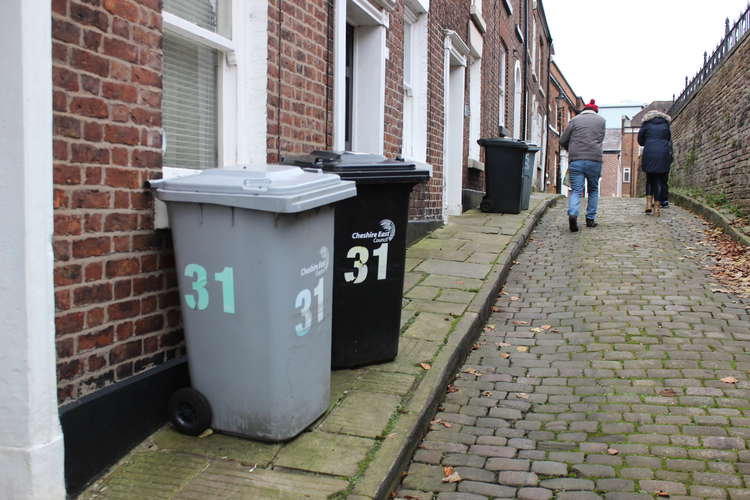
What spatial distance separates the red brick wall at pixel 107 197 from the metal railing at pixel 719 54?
40.4 ft

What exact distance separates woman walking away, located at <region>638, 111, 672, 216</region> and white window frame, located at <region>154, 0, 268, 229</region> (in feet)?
32.6

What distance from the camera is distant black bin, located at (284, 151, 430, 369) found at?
169 inches

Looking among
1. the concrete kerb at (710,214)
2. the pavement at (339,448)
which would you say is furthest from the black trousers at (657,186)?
the pavement at (339,448)

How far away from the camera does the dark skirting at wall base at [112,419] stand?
2.99 metres

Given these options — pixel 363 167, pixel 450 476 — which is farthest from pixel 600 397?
pixel 363 167

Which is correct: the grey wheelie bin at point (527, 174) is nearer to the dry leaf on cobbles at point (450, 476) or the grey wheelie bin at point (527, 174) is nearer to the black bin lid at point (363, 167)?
the black bin lid at point (363, 167)

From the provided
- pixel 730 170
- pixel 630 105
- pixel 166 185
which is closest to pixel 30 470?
pixel 166 185

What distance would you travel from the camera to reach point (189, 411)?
3.55 metres

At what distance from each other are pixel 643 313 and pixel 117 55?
5.03 metres

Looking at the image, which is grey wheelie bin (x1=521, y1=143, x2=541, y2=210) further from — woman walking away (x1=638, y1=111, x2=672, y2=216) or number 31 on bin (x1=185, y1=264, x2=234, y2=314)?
number 31 on bin (x1=185, y1=264, x2=234, y2=314)

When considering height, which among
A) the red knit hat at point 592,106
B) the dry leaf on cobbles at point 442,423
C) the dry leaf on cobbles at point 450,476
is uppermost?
the red knit hat at point 592,106

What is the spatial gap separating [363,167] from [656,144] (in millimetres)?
10380

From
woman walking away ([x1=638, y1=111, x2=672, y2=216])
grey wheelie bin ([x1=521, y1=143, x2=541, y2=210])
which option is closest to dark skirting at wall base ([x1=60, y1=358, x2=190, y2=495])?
grey wheelie bin ([x1=521, y1=143, x2=541, y2=210])

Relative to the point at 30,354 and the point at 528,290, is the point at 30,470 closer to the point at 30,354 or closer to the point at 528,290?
the point at 30,354
